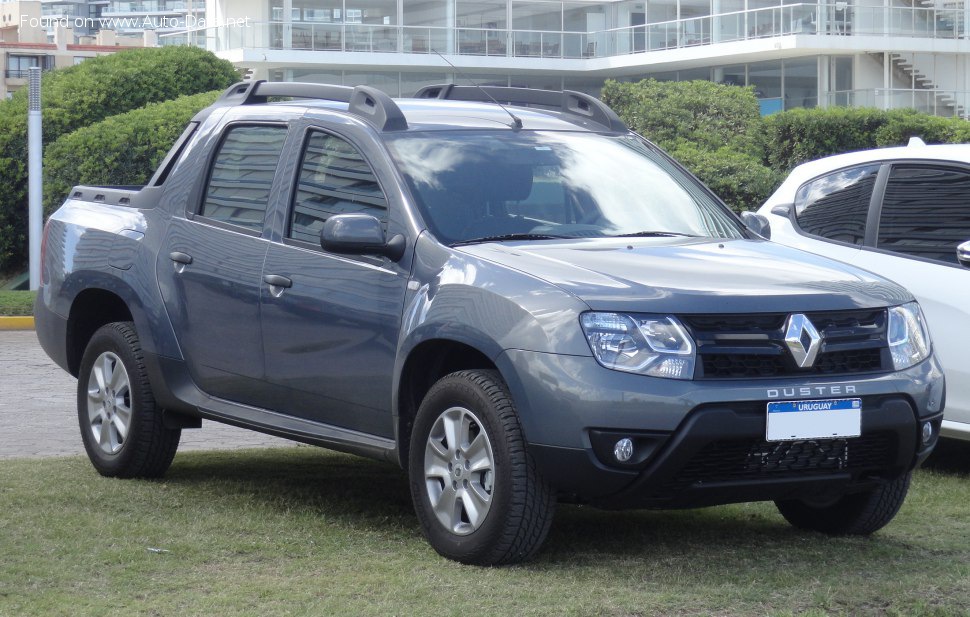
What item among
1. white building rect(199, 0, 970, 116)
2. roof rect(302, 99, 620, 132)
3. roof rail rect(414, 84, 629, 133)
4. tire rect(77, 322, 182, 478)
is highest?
white building rect(199, 0, 970, 116)

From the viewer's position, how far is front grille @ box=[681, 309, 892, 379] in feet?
17.8

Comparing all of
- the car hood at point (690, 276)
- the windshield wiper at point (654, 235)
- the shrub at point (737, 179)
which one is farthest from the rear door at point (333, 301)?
the shrub at point (737, 179)

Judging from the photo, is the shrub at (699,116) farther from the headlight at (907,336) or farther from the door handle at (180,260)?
the headlight at (907,336)

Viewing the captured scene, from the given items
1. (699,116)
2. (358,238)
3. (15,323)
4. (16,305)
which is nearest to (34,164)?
(16,305)

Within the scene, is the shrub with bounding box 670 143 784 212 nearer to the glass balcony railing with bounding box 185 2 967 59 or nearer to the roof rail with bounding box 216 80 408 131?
the roof rail with bounding box 216 80 408 131

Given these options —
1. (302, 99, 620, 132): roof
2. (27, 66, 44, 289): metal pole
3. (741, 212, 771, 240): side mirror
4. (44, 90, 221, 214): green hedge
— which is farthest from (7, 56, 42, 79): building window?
(741, 212, 771, 240): side mirror

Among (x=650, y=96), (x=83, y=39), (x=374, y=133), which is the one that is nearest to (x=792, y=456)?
(x=374, y=133)

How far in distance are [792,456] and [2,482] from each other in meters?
3.98

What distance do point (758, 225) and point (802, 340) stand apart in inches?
65.3

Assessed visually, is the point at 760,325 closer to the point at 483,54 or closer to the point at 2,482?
the point at 2,482

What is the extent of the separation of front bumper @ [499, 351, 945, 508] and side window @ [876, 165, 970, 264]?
8.10 ft

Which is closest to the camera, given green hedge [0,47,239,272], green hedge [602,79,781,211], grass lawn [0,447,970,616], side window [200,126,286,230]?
grass lawn [0,447,970,616]

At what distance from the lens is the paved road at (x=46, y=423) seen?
9.32 metres

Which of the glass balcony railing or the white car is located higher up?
the glass balcony railing
